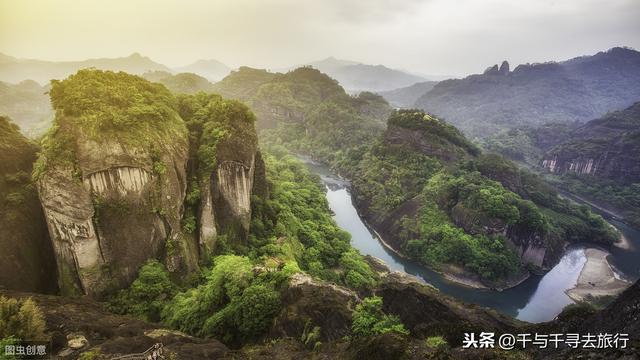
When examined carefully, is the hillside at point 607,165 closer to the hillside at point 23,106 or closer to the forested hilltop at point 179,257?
the forested hilltop at point 179,257

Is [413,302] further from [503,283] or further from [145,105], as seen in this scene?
[503,283]

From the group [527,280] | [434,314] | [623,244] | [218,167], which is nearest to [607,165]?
[623,244]

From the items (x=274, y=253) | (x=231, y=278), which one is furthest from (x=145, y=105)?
(x=274, y=253)

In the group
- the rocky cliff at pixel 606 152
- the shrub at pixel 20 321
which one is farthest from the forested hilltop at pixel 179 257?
the rocky cliff at pixel 606 152

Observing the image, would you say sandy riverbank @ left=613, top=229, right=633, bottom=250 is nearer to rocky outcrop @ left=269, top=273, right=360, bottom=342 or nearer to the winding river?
the winding river

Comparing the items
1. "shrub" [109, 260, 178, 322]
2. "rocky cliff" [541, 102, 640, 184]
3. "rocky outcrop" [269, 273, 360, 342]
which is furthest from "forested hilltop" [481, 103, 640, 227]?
"shrub" [109, 260, 178, 322]

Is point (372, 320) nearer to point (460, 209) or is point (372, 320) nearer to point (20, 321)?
point (20, 321)
